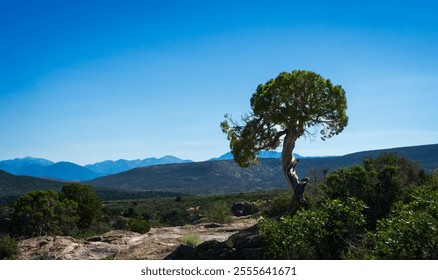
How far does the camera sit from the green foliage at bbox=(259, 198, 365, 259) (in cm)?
871

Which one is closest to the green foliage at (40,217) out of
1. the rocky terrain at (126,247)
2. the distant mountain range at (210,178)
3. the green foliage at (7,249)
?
the rocky terrain at (126,247)

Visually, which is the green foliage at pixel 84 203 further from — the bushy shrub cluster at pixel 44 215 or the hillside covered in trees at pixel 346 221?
the hillside covered in trees at pixel 346 221

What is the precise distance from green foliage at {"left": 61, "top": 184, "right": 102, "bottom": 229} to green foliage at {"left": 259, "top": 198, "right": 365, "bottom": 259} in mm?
24323

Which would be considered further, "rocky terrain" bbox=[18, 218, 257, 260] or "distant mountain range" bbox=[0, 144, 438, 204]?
"distant mountain range" bbox=[0, 144, 438, 204]

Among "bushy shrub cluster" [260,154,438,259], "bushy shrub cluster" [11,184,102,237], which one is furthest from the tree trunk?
"bushy shrub cluster" [11,184,102,237]

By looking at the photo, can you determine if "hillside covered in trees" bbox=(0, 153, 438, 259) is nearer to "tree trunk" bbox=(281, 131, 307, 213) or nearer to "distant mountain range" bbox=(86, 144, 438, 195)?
"tree trunk" bbox=(281, 131, 307, 213)

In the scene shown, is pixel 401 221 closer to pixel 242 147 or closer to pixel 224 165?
pixel 242 147

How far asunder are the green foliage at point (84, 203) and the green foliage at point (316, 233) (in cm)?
2432

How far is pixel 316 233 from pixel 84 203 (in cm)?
2599

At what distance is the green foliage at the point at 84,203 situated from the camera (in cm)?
3086

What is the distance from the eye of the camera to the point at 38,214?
25.5 m

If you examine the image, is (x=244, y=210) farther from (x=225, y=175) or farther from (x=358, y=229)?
(x=225, y=175)

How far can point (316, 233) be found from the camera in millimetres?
8930
